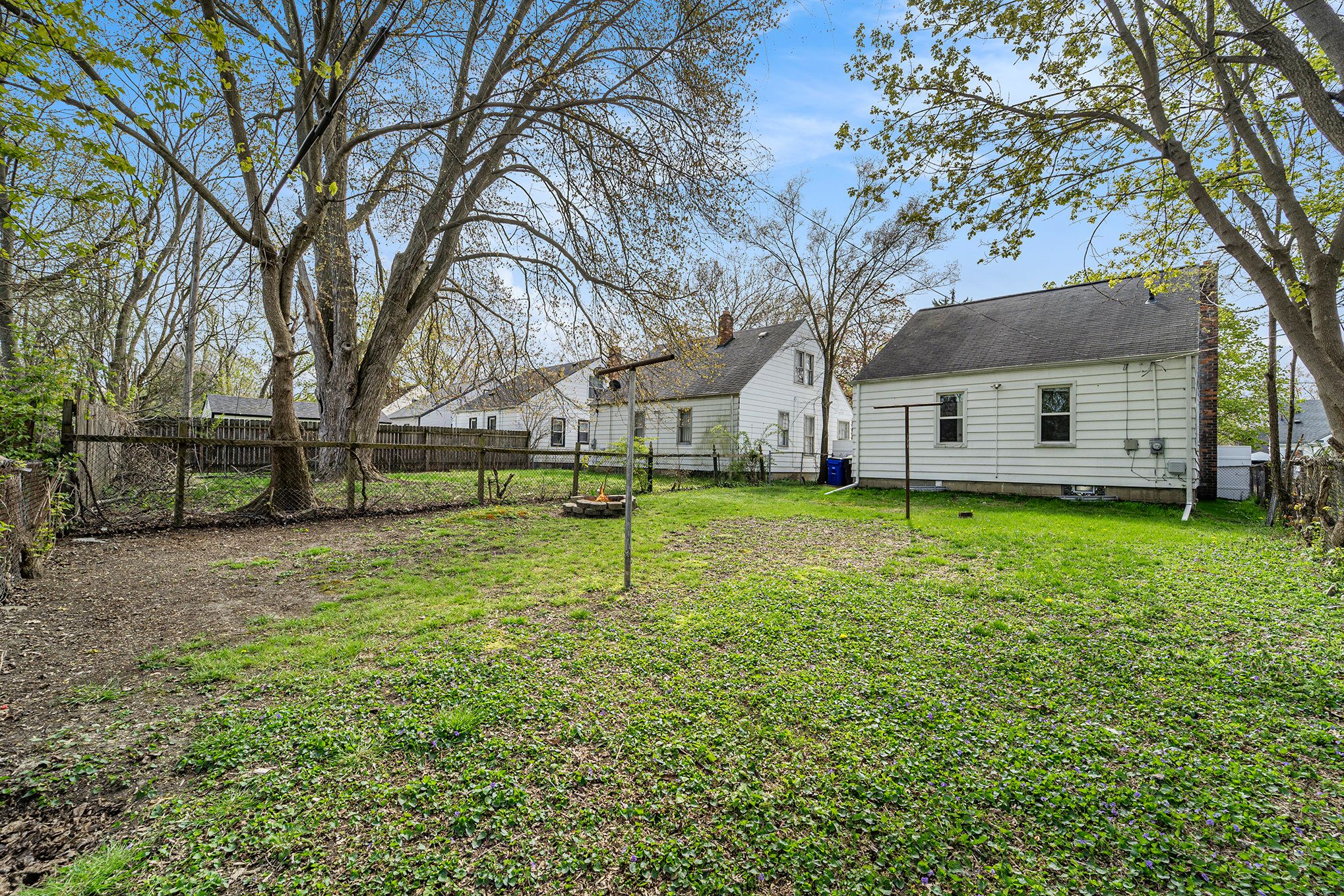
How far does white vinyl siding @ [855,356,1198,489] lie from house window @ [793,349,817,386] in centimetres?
567

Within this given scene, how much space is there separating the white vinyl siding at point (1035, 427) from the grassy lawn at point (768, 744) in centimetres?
689

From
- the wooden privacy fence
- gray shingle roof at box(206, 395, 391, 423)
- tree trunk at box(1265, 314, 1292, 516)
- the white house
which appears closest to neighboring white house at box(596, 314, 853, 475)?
the white house

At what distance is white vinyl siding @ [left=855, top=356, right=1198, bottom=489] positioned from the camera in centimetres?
1081

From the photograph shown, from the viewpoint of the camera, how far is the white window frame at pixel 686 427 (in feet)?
66.5

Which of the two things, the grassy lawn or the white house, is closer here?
the grassy lawn

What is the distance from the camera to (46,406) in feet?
19.0

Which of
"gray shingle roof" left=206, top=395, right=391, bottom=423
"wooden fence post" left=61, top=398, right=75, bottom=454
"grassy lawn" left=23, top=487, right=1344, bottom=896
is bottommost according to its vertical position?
"grassy lawn" left=23, top=487, right=1344, bottom=896

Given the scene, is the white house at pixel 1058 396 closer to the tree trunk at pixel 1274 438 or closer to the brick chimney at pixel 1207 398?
the brick chimney at pixel 1207 398

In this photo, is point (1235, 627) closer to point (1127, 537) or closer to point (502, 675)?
point (1127, 537)

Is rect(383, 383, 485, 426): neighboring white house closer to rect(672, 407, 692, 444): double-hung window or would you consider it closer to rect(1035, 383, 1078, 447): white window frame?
rect(672, 407, 692, 444): double-hung window

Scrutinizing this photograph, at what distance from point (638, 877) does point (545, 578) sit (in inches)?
149

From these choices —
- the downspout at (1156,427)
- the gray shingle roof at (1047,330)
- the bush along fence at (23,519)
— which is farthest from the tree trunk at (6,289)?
the downspout at (1156,427)

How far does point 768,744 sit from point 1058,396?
42.8 ft

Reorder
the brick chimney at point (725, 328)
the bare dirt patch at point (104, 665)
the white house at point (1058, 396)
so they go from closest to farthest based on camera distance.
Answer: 1. the bare dirt patch at point (104, 665)
2. the white house at point (1058, 396)
3. the brick chimney at point (725, 328)
